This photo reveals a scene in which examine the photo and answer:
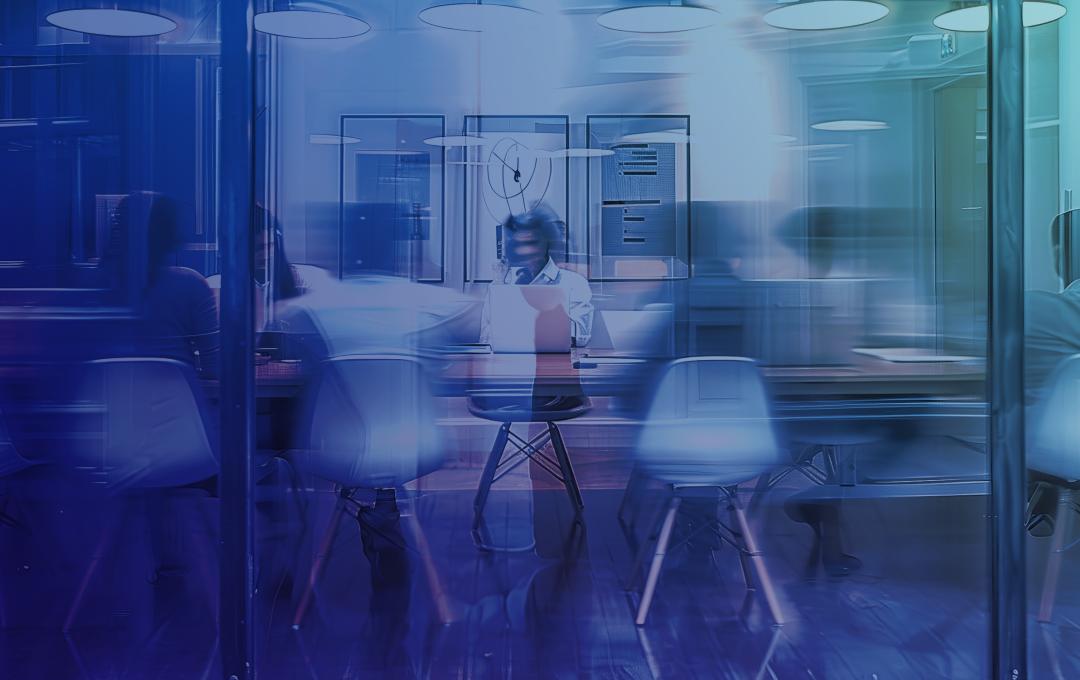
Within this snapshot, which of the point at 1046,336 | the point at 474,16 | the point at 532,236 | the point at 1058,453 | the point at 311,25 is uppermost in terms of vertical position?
the point at 474,16

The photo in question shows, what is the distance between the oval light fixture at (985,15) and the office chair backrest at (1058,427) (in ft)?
3.41

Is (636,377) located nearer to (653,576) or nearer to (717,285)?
(717,285)

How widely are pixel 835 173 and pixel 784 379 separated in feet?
3.15

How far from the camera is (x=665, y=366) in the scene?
308 cm

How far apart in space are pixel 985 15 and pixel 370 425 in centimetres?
226

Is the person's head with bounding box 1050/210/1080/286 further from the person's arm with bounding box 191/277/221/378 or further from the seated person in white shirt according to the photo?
the person's arm with bounding box 191/277/221/378

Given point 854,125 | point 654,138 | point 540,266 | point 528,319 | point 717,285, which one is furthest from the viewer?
point 654,138

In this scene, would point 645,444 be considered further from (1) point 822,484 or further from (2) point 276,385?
(2) point 276,385

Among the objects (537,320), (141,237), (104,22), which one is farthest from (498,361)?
(104,22)

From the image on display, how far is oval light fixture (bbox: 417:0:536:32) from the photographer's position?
3.67 meters

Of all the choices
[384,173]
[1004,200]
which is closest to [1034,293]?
[1004,200]

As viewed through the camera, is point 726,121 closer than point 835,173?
No

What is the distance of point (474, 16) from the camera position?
3912 mm

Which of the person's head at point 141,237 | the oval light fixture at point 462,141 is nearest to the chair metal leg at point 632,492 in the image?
the oval light fixture at point 462,141
